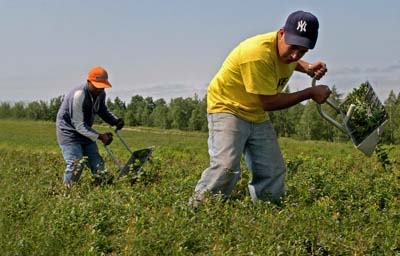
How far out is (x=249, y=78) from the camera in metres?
4.49

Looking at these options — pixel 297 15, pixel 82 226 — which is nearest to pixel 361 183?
pixel 297 15

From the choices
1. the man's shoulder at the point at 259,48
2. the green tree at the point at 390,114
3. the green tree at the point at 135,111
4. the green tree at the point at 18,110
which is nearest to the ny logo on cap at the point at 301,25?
the man's shoulder at the point at 259,48

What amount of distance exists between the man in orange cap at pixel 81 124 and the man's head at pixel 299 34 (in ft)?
8.02

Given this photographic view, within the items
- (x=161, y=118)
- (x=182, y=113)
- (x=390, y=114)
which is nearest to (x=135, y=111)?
(x=161, y=118)

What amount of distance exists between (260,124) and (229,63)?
27.6 inches

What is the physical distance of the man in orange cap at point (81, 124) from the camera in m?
6.04

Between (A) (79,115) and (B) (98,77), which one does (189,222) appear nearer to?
(A) (79,115)

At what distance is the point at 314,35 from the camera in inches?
171

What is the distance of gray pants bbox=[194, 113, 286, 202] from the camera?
15.9ft

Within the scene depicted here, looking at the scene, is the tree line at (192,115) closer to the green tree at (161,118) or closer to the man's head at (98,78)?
the green tree at (161,118)

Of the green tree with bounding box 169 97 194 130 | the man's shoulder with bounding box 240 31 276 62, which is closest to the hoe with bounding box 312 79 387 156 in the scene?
the man's shoulder with bounding box 240 31 276 62

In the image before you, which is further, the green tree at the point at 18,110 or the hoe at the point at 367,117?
the green tree at the point at 18,110

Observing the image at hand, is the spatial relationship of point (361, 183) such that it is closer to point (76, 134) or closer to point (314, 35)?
point (314, 35)

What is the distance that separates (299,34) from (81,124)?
9.45ft
